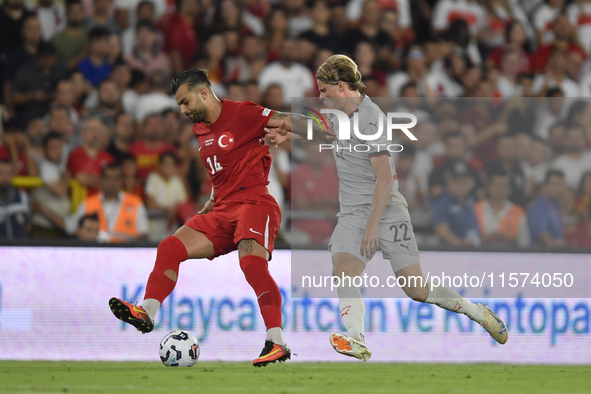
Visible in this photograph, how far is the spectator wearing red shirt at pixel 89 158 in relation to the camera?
8.13 m

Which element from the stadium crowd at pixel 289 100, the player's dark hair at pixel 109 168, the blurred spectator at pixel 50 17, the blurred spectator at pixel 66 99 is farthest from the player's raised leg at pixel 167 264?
the blurred spectator at pixel 50 17

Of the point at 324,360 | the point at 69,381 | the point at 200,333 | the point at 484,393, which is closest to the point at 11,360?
the point at 200,333

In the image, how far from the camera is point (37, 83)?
30.7 feet

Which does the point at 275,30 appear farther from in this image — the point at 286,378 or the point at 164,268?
the point at 286,378

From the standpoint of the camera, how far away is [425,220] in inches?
303

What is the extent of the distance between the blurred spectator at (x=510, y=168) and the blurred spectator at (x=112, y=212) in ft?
11.3

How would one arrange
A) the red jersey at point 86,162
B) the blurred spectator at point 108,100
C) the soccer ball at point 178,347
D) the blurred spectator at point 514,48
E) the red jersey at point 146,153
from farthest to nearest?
the blurred spectator at point 514,48, the blurred spectator at point 108,100, the red jersey at point 146,153, the red jersey at point 86,162, the soccer ball at point 178,347

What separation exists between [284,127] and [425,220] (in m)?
2.45

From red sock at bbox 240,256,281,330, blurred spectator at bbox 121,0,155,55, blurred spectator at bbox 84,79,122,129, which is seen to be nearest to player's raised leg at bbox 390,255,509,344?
red sock at bbox 240,256,281,330

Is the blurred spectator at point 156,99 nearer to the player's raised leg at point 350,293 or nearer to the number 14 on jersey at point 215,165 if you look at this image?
the number 14 on jersey at point 215,165

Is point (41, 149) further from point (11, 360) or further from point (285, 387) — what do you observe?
point (285, 387)

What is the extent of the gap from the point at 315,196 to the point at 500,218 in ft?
5.87

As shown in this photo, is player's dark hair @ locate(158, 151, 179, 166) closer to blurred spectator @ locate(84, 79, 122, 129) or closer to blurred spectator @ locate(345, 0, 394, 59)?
blurred spectator @ locate(84, 79, 122, 129)

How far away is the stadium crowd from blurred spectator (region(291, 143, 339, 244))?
2cm
